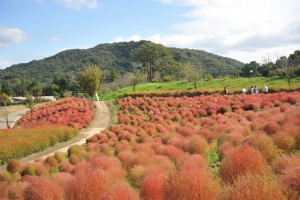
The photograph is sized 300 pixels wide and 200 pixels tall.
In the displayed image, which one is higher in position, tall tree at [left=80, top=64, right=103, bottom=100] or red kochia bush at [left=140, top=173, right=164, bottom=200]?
tall tree at [left=80, top=64, right=103, bottom=100]

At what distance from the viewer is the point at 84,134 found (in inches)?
924

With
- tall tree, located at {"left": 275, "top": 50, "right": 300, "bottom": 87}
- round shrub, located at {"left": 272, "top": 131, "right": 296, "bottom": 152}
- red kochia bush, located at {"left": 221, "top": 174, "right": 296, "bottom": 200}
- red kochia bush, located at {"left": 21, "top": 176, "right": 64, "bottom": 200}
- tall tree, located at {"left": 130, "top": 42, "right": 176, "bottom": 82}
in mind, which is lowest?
red kochia bush, located at {"left": 21, "top": 176, "right": 64, "bottom": 200}

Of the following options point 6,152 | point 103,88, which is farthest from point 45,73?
point 6,152

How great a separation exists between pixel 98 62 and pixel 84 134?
109 meters

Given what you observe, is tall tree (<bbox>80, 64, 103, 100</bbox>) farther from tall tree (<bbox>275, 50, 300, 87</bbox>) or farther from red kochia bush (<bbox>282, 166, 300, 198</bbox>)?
red kochia bush (<bbox>282, 166, 300, 198</bbox>)

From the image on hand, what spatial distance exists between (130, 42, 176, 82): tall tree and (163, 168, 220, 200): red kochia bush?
2828 inches

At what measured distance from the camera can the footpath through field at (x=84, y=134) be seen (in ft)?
59.0

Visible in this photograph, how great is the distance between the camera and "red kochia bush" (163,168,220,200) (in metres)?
4.57

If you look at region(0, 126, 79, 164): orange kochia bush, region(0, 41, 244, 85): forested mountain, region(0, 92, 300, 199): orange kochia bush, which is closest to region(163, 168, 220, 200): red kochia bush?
region(0, 92, 300, 199): orange kochia bush

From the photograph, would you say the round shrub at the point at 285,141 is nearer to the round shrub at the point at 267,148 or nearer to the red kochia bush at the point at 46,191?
the round shrub at the point at 267,148

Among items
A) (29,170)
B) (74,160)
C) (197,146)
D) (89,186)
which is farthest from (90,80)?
(89,186)

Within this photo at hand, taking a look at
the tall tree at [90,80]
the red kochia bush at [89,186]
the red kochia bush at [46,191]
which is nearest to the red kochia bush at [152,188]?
the red kochia bush at [89,186]

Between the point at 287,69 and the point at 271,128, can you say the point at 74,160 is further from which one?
the point at 287,69

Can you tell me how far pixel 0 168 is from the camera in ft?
51.1
